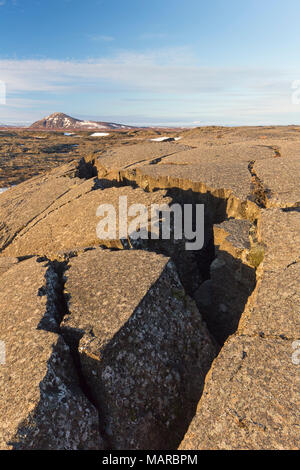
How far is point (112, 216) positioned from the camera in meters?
7.17

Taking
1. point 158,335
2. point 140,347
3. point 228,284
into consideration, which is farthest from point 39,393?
point 228,284

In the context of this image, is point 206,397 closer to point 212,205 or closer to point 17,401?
point 17,401

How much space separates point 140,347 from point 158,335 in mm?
368

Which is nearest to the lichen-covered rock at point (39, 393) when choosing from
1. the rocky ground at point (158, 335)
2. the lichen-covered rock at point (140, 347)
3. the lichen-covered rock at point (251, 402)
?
the rocky ground at point (158, 335)

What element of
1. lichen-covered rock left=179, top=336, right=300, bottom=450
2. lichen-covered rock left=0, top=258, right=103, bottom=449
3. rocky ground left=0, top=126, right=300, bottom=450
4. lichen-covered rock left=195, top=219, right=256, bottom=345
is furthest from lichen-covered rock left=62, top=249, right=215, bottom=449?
lichen-covered rock left=195, top=219, right=256, bottom=345

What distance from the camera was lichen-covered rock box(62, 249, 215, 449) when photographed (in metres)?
3.63

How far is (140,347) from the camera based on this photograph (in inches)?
155

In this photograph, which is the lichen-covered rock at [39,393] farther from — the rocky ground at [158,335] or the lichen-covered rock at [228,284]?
the lichen-covered rock at [228,284]

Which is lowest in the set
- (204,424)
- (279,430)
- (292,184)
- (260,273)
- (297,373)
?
(204,424)

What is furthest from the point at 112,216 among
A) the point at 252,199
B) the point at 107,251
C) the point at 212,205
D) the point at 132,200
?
the point at 252,199

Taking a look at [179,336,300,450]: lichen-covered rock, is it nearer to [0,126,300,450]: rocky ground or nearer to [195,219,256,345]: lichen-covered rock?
[0,126,300,450]: rocky ground

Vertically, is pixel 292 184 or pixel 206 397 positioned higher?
pixel 292 184

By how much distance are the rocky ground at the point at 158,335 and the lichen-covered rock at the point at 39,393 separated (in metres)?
0.01
